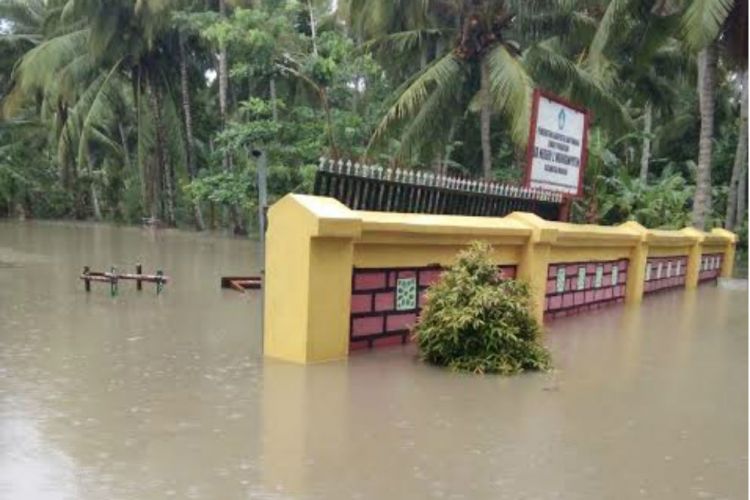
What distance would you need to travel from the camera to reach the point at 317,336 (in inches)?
259

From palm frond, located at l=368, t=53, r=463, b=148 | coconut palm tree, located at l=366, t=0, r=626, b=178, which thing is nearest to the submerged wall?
coconut palm tree, located at l=366, t=0, r=626, b=178

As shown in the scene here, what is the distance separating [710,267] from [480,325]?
11895 millimetres

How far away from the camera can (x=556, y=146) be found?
410 inches

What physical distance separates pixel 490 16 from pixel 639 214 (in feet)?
18.6

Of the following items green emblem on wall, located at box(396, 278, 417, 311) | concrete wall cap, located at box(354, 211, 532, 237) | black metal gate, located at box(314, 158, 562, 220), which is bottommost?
green emblem on wall, located at box(396, 278, 417, 311)

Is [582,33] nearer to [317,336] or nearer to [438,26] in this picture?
[438,26]

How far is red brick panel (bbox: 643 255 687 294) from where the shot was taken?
13250 mm

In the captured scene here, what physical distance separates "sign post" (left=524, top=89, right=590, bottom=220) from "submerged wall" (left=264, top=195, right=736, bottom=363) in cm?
72

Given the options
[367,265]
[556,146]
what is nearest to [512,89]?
[556,146]

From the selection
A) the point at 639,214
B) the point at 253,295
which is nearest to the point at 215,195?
the point at 639,214

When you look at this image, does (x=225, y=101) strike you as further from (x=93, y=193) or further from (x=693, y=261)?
(x=693, y=261)

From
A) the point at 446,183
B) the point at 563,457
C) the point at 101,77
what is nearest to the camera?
the point at 563,457

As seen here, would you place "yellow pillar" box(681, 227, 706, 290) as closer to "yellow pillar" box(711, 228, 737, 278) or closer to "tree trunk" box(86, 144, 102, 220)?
"yellow pillar" box(711, 228, 737, 278)

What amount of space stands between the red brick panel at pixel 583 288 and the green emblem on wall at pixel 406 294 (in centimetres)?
253
